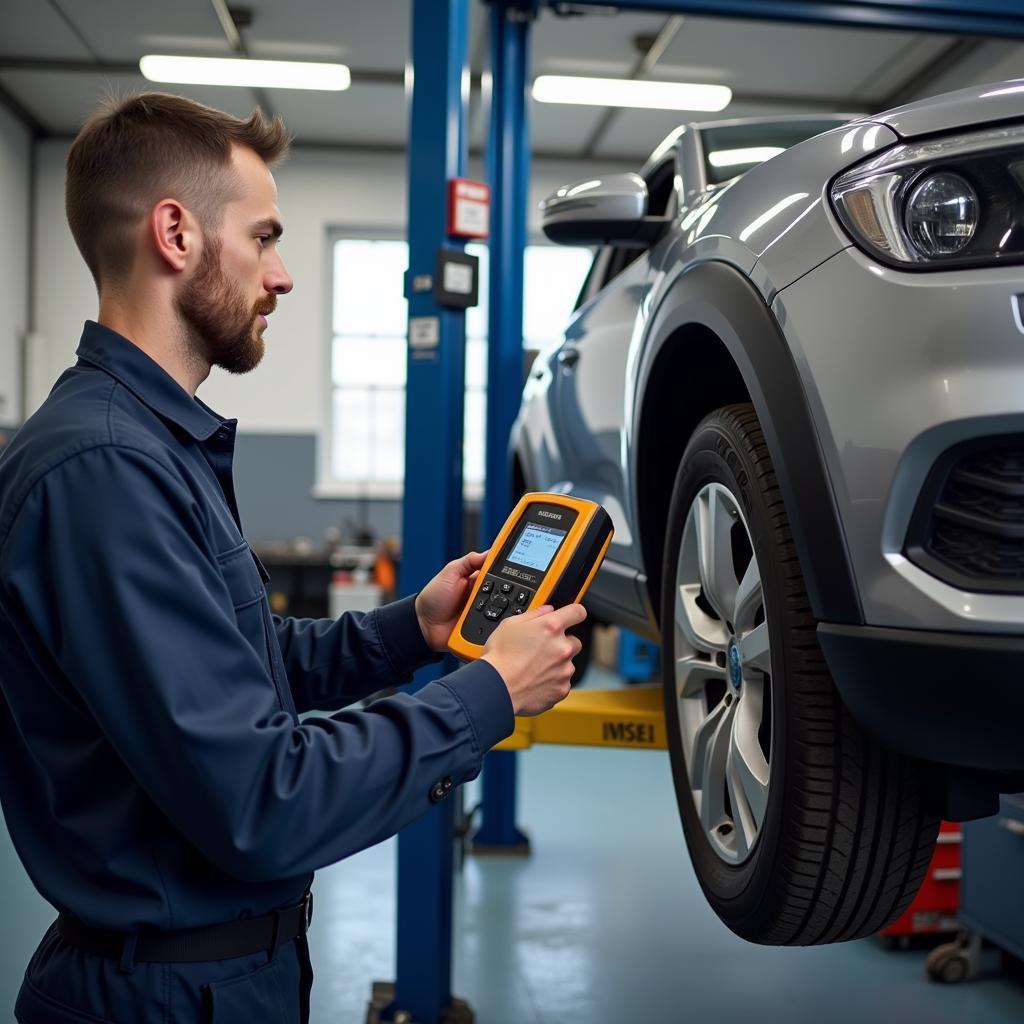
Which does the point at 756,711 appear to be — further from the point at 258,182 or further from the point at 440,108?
the point at 440,108

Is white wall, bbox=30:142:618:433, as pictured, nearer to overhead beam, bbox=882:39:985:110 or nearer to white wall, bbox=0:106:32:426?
white wall, bbox=0:106:32:426

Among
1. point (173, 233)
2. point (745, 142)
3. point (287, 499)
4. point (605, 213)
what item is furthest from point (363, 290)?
point (173, 233)

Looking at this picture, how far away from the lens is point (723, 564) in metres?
1.57

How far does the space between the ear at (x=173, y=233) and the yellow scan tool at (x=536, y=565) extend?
1.68ft

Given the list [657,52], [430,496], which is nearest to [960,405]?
[430,496]

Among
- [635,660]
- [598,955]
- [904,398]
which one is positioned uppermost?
[904,398]

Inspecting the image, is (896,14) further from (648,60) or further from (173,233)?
(648,60)

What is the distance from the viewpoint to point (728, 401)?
6.01 ft

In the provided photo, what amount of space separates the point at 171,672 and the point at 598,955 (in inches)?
93.9

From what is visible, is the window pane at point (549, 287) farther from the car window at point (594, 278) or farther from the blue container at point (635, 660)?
the car window at point (594, 278)

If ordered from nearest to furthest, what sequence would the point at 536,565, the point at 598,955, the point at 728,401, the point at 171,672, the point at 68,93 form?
the point at 171,672 → the point at 536,565 → the point at 728,401 → the point at 598,955 → the point at 68,93

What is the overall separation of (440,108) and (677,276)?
3.39ft

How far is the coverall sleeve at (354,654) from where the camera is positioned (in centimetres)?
154

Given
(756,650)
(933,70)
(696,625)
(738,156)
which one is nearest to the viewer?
(756,650)
